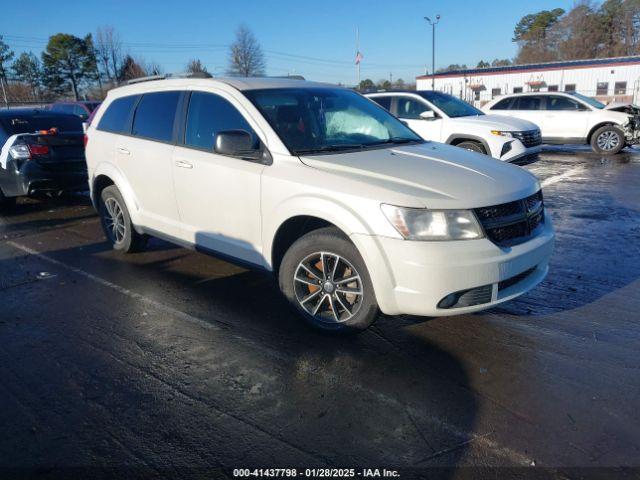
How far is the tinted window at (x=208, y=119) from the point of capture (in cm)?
423

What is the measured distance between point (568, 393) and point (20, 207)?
9.14 m

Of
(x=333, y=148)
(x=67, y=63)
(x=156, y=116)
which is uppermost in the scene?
(x=67, y=63)

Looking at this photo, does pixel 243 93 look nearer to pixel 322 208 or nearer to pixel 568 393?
A: pixel 322 208

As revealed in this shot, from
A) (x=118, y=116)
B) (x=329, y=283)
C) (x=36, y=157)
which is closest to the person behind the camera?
(x=329, y=283)

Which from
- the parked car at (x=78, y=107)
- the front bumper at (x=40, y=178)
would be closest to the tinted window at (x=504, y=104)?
the front bumper at (x=40, y=178)

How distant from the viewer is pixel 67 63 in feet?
173

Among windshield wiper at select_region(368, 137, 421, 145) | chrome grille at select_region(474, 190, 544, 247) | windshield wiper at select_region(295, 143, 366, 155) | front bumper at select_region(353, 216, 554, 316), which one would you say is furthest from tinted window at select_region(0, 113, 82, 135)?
chrome grille at select_region(474, 190, 544, 247)

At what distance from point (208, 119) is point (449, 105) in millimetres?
7807

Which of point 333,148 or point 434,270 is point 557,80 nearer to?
point 333,148

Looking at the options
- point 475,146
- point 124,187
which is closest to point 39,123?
point 124,187

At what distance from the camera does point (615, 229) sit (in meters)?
6.42

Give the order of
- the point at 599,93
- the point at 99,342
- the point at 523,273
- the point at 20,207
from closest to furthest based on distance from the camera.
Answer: the point at 523,273, the point at 99,342, the point at 20,207, the point at 599,93

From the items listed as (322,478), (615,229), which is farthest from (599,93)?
(322,478)

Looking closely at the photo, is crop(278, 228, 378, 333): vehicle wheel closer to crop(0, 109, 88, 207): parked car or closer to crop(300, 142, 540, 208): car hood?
crop(300, 142, 540, 208): car hood
